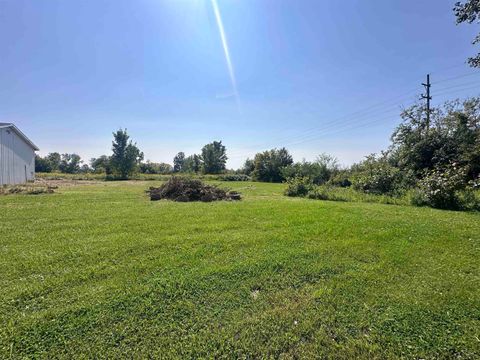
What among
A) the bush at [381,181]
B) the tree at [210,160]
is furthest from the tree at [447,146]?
the tree at [210,160]

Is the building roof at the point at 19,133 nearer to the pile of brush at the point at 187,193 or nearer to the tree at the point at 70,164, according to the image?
the pile of brush at the point at 187,193

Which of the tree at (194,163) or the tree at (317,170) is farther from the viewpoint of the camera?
the tree at (194,163)

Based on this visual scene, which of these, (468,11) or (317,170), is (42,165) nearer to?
(317,170)

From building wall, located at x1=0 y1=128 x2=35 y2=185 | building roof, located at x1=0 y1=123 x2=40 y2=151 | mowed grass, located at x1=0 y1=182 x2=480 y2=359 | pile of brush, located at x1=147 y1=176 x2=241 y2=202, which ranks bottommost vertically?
mowed grass, located at x1=0 y1=182 x2=480 y2=359

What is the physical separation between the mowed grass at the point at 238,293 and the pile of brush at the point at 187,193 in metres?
6.38

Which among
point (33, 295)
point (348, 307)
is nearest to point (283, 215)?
point (348, 307)

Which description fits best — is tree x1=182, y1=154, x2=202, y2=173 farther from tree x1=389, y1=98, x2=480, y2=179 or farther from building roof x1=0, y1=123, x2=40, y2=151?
tree x1=389, y1=98, x2=480, y2=179

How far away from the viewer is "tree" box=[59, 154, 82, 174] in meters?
62.5

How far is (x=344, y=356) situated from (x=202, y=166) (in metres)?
49.1

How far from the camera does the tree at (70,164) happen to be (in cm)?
6247

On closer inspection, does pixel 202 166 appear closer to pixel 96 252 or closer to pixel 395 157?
pixel 395 157

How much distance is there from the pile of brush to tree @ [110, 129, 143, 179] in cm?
2976

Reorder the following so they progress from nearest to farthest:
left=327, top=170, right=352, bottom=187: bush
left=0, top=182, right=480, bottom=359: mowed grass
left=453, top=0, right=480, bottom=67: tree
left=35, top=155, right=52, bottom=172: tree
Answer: left=0, top=182, right=480, bottom=359: mowed grass, left=453, top=0, right=480, bottom=67: tree, left=327, top=170, right=352, bottom=187: bush, left=35, top=155, right=52, bottom=172: tree

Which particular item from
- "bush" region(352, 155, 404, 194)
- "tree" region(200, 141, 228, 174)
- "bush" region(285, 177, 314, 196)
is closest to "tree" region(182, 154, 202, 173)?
"tree" region(200, 141, 228, 174)
